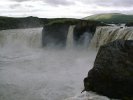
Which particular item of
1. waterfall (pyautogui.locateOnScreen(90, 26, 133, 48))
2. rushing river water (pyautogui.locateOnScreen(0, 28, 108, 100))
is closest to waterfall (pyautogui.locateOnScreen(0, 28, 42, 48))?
rushing river water (pyautogui.locateOnScreen(0, 28, 108, 100))

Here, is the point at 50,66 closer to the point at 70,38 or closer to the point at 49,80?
the point at 49,80

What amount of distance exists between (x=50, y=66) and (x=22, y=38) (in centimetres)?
2243

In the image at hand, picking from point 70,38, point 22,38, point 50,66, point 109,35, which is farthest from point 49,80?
point 22,38

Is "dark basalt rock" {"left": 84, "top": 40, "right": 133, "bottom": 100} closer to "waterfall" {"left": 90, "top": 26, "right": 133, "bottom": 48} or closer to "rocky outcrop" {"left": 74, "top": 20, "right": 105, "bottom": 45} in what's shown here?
"waterfall" {"left": 90, "top": 26, "right": 133, "bottom": 48}

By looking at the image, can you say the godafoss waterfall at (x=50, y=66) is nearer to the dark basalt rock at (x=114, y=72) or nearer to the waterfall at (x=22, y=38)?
the waterfall at (x=22, y=38)

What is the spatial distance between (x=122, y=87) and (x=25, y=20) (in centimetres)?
7453

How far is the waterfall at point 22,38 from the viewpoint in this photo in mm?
46875

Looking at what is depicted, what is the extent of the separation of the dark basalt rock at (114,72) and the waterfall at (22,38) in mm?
34819

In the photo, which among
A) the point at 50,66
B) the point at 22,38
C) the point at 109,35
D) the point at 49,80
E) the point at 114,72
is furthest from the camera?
the point at 22,38

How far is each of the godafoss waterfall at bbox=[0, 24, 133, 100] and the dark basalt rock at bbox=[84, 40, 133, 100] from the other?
482 mm

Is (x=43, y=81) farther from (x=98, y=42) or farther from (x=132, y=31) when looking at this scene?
(x=98, y=42)

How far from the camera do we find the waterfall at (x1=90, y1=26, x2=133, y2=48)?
94.3 ft

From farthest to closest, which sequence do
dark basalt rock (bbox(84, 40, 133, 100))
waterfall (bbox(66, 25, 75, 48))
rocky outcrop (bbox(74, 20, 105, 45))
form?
waterfall (bbox(66, 25, 75, 48))
rocky outcrop (bbox(74, 20, 105, 45))
dark basalt rock (bbox(84, 40, 133, 100))

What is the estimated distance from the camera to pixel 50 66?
1124 inches
